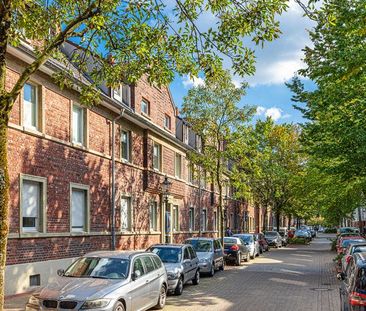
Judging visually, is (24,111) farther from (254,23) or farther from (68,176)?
(254,23)

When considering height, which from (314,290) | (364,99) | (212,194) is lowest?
(314,290)

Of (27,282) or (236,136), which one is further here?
(236,136)

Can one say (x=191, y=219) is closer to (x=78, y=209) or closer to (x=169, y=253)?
(x=78, y=209)

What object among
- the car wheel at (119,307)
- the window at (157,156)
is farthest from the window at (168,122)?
the car wheel at (119,307)

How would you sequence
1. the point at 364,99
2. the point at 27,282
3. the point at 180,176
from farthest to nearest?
the point at 180,176 → the point at 364,99 → the point at 27,282

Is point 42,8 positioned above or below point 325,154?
above

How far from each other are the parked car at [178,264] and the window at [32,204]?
3620 millimetres

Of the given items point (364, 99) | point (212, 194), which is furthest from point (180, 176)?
point (364, 99)

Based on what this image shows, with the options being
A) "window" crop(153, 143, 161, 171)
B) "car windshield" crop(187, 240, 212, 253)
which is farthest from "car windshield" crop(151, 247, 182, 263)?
"window" crop(153, 143, 161, 171)

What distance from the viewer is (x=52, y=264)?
55.3 feet

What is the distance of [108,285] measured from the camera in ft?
33.8

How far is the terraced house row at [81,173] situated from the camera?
15.5 m

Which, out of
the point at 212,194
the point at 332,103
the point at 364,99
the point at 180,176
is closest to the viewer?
the point at 364,99

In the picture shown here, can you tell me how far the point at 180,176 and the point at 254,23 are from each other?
2387cm
